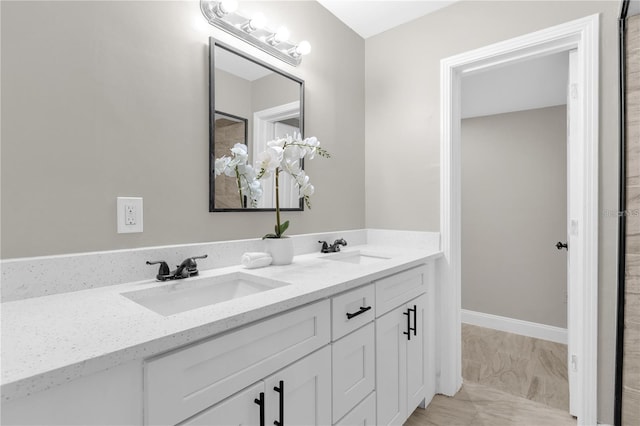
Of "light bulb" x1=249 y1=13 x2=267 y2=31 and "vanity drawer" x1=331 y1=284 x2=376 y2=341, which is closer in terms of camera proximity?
"vanity drawer" x1=331 y1=284 x2=376 y2=341

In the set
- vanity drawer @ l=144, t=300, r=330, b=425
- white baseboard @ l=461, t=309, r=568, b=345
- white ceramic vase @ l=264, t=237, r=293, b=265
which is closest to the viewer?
vanity drawer @ l=144, t=300, r=330, b=425

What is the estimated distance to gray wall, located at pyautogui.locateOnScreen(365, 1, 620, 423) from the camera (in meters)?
1.54

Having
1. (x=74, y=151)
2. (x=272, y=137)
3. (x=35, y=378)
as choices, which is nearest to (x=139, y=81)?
(x=74, y=151)

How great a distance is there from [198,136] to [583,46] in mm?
1914

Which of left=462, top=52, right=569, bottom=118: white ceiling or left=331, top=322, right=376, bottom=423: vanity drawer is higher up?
→ left=462, top=52, right=569, bottom=118: white ceiling

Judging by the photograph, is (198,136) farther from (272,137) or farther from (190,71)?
(272,137)

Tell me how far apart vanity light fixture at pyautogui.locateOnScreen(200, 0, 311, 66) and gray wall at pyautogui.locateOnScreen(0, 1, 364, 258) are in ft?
0.16

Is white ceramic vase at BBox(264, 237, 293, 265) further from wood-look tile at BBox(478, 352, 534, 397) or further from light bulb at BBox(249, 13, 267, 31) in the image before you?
wood-look tile at BBox(478, 352, 534, 397)

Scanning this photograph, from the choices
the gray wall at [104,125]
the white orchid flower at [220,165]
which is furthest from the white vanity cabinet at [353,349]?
the white orchid flower at [220,165]

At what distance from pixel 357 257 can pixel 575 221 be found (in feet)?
3.89

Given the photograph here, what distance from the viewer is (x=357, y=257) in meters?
1.99

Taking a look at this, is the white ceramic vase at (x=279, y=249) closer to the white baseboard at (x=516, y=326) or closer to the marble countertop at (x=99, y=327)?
the marble countertop at (x=99, y=327)

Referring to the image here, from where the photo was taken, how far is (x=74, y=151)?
1029 mm

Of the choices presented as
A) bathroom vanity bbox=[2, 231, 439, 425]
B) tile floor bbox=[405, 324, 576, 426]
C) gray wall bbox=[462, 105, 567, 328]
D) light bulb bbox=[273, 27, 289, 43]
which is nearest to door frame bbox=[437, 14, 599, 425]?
tile floor bbox=[405, 324, 576, 426]
